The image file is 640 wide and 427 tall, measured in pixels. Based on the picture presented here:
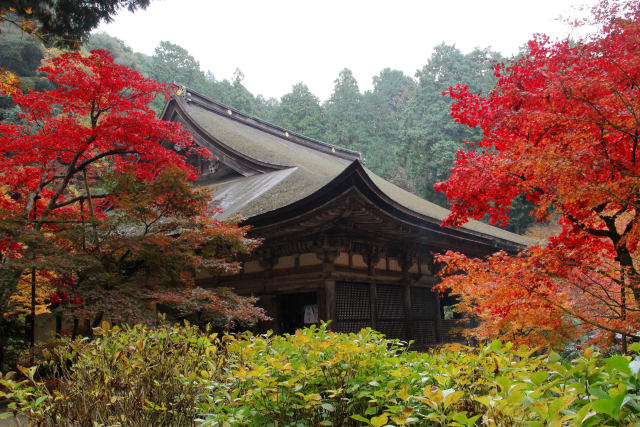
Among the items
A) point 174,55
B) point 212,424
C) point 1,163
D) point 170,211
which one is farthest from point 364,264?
point 174,55

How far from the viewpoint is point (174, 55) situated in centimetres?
4969

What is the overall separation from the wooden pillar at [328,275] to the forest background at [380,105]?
19926mm

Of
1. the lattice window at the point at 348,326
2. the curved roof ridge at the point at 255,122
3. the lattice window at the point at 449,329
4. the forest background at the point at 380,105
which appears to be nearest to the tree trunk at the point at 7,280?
the lattice window at the point at 348,326

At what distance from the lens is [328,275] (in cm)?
797

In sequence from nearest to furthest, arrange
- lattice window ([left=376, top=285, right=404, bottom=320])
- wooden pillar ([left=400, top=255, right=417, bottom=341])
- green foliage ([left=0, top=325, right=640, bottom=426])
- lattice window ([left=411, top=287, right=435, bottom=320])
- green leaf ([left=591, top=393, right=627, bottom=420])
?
green leaf ([left=591, top=393, right=627, bottom=420])
green foliage ([left=0, top=325, right=640, bottom=426])
lattice window ([left=376, top=285, right=404, bottom=320])
wooden pillar ([left=400, top=255, right=417, bottom=341])
lattice window ([left=411, top=287, right=435, bottom=320])

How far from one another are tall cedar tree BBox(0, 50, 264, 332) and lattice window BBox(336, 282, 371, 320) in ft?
7.84

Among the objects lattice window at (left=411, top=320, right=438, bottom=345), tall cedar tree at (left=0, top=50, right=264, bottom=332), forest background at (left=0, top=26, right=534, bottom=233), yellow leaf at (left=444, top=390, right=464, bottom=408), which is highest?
forest background at (left=0, top=26, right=534, bottom=233)

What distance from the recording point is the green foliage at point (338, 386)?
1312 millimetres

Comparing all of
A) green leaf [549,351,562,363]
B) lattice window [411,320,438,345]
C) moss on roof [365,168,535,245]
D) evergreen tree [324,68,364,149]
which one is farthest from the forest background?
green leaf [549,351,562,363]

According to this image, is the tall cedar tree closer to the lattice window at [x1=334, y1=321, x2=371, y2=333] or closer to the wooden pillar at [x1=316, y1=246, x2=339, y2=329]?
the wooden pillar at [x1=316, y1=246, x2=339, y2=329]

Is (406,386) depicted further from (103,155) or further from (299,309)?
(299,309)

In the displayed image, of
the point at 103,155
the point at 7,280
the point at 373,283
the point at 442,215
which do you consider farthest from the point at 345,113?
the point at 7,280

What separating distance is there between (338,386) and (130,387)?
4.39ft

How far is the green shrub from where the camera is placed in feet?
8.23
